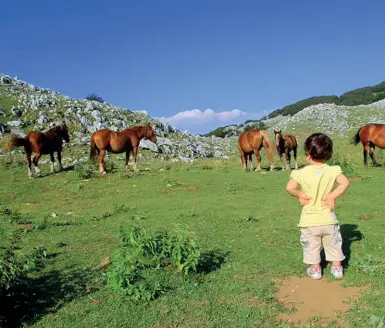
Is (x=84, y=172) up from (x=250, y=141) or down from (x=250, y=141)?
down

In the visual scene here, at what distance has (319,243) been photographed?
20.2 ft

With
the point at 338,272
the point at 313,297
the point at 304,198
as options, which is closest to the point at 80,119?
the point at 304,198

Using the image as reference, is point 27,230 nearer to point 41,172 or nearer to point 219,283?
point 219,283

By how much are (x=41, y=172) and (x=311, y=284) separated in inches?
677

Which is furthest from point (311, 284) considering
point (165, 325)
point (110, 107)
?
point (110, 107)

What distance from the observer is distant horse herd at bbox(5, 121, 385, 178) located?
1931cm

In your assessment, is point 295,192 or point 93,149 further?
point 93,149

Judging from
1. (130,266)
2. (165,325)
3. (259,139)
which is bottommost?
(165,325)

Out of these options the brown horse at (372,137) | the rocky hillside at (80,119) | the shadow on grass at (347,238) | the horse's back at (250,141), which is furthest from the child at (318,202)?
the rocky hillside at (80,119)

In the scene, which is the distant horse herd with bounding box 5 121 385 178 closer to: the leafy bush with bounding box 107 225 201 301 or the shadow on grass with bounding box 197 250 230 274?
the shadow on grass with bounding box 197 250 230 274

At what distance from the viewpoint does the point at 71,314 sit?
541 centimetres

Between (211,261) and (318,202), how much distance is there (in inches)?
79.0

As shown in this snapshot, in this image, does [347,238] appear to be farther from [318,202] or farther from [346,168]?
[346,168]

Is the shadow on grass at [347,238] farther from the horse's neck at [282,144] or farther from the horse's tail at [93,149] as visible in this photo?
the horse's tail at [93,149]
